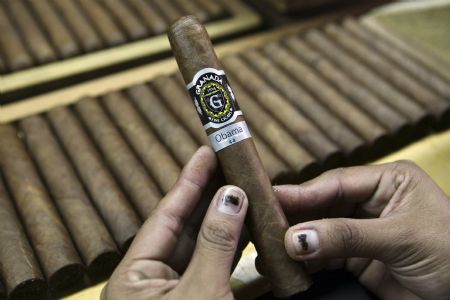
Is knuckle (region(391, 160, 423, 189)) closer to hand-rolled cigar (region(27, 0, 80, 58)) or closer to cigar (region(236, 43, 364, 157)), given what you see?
cigar (region(236, 43, 364, 157))

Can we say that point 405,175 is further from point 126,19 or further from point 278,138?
point 126,19

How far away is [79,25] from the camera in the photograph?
2.15 metres

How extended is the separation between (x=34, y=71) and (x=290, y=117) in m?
1.05

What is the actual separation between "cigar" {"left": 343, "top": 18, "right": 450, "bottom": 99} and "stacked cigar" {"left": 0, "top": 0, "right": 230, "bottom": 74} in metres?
0.62

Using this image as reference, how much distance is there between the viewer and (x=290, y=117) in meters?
1.76

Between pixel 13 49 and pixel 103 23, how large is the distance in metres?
0.41

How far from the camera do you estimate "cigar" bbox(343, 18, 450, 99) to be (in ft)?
6.36

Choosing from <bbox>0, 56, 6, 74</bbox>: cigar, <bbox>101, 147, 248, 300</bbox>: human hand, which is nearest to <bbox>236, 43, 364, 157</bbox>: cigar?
<bbox>101, 147, 248, 300</bbox>: human hand

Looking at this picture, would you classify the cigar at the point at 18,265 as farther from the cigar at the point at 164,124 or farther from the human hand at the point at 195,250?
the cigar at the point at 164,124

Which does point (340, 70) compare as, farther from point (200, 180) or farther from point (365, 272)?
point (200, 180)

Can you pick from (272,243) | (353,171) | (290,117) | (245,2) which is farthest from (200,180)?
(245,2)

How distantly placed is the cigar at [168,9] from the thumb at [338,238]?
1524 mm

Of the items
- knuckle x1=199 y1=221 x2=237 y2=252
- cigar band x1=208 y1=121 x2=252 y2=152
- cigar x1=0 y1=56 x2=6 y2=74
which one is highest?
cigar x1=0 y1=56 x2=6 y2=74

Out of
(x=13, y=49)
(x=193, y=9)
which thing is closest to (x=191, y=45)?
(x=13, y=49)
